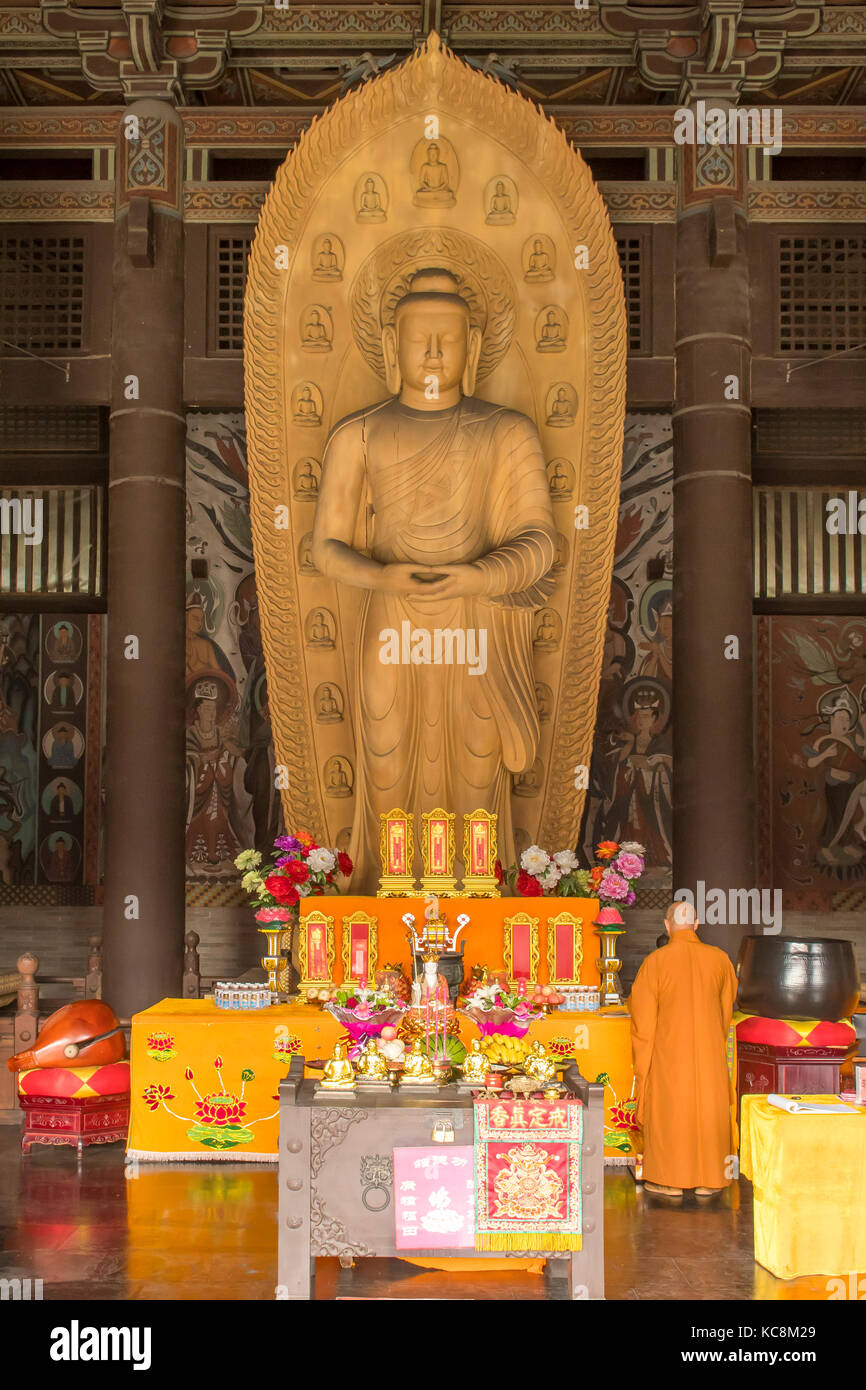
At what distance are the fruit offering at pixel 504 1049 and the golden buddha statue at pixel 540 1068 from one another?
4.1 inches

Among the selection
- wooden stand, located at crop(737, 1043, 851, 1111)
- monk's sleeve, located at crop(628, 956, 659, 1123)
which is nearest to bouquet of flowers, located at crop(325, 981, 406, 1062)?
monk's sleeve, located at crop(628, 956, 659, 1123)

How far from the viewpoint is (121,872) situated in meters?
8.27

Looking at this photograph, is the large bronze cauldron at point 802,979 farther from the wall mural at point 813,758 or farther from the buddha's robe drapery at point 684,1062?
the wall mural at point 813,758

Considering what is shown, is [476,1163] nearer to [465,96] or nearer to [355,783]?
[355,783]

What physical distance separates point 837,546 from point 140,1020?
6237 millimetres

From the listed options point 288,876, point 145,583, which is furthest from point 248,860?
point 145,583

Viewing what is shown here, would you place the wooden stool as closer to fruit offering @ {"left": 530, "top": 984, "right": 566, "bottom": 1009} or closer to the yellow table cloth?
fruit offering @ {"left": 530, "top": 984, "right": 566, "bottom": 1009}

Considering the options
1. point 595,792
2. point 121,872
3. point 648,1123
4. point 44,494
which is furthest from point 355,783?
point 44,494

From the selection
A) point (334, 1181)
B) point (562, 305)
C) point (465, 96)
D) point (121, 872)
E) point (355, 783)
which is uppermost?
point (465, 96)

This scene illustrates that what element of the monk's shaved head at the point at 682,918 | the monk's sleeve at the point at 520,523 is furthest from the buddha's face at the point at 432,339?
the monk's shaved head at the point at 682,918

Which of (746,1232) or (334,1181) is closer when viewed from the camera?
(334,1181)

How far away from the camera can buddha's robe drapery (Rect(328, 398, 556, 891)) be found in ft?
26.0

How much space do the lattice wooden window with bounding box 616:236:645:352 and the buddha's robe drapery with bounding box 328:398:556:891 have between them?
1.18 m

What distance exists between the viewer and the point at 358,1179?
4.38m
